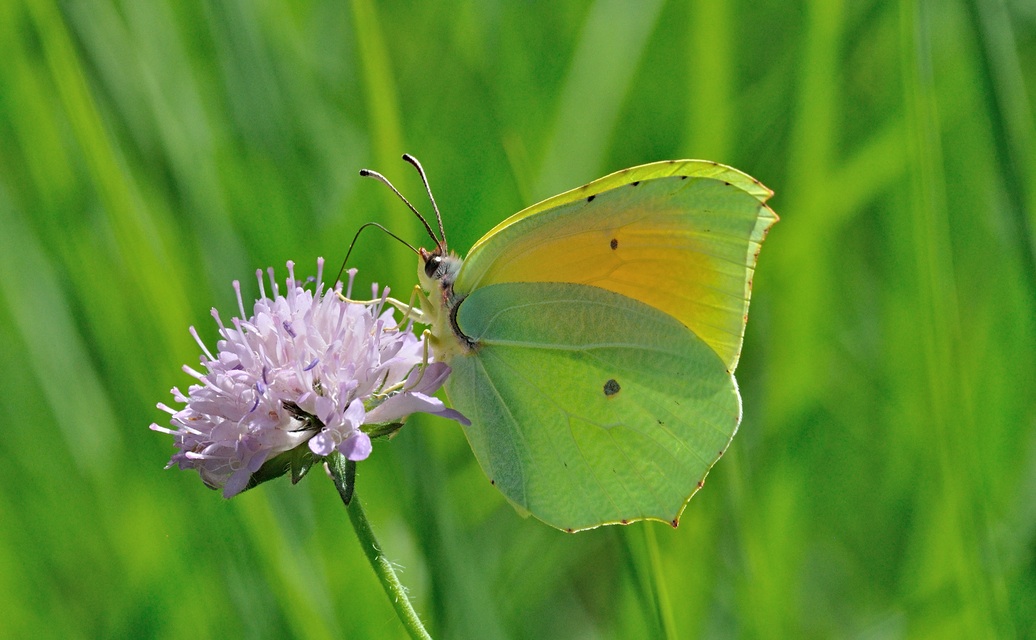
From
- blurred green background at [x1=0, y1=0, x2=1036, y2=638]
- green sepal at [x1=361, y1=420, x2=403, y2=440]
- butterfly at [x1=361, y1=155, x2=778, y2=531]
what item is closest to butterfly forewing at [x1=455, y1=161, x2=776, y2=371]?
butterfly at [x1=361, y1=155, x2=778, y2=531]

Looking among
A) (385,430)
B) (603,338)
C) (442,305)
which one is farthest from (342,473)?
(603,338)

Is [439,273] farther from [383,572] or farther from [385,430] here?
[383,572]

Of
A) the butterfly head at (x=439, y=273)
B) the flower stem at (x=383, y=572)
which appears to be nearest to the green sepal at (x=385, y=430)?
the flower stem at (x=383, y=572)

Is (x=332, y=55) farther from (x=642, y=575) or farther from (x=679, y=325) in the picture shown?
(x=642, y=575)

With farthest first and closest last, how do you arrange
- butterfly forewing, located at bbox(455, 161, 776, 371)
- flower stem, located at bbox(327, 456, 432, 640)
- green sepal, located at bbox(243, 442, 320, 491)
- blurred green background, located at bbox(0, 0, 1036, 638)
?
blurred green background, located at bbox(0, 0, 1036, 638) → butterfly forewing, located at bbox(455, 161, 776, 371) → green sepal, located at bbox(243, 442, 320, 491) → flower stem, located at bbox(327, 456, 432, 640)

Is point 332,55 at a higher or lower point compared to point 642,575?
higher

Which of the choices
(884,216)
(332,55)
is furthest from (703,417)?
(332,55)

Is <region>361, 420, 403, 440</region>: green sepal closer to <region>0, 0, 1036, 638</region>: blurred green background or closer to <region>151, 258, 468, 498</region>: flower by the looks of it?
<region>151, 258, 468, 498</region>: flower
